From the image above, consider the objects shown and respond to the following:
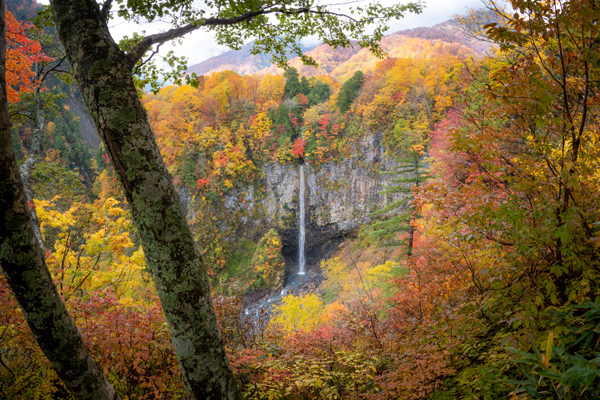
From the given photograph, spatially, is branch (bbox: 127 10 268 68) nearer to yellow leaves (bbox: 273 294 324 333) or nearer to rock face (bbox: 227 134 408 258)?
yellow leaves (bbox: 273 294 324 333)

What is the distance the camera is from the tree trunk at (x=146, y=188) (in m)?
1.70

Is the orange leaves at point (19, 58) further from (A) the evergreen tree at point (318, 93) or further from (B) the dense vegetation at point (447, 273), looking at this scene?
(A) the evergreen tree at point (318, 93)

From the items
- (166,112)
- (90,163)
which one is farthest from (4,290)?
(90,163)

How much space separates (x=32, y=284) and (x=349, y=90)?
25.2m

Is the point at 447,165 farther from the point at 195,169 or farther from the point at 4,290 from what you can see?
the point at 195,169

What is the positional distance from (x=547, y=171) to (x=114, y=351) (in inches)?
179

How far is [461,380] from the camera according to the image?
2168mm

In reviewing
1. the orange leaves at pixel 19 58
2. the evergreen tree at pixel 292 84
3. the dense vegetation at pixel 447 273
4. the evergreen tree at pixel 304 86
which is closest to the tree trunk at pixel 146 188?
the dense vegetation at pixel 447 273

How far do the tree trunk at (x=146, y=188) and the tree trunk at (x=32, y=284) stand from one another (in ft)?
2.00

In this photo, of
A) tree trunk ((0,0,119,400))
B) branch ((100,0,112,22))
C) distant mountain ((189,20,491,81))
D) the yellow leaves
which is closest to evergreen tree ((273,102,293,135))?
distant mountain ((189,20,491,81))

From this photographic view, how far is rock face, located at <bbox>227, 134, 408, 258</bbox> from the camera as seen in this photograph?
22.6 metres

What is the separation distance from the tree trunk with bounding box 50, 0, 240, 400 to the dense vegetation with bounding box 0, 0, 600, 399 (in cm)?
152

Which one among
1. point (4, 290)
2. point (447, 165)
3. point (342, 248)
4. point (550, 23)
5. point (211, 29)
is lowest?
point (342, 248)

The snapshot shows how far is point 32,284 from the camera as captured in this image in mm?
1836
